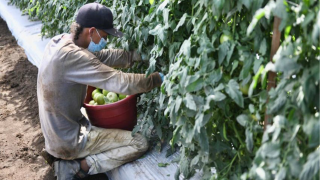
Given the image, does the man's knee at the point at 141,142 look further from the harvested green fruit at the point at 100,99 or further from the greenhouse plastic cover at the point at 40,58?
the harvested green fruit at the point at 100,99

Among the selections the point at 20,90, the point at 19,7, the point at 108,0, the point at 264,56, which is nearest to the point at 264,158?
the point at 264,56

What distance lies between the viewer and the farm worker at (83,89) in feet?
9.51

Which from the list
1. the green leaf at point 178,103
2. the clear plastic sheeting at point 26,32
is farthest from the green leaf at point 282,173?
the clear plastic sheeting at point 26,32

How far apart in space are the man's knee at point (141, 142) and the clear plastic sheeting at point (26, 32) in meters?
2.37

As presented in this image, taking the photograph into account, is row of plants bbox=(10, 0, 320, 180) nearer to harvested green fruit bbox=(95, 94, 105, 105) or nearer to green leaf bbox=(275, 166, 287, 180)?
green leaf bbox=(275, 166, 287, 180)

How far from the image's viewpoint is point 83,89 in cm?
314

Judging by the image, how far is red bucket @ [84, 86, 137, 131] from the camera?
321cm

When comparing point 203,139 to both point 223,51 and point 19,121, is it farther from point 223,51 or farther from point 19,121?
point 19,121

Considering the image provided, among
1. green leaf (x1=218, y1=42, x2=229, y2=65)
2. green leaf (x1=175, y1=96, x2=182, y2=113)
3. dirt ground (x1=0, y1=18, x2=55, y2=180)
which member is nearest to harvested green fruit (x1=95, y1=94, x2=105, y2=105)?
dirt ground (x1=0, y1=18, x2=55, y2=180)

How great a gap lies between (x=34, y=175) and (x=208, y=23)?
2127mm

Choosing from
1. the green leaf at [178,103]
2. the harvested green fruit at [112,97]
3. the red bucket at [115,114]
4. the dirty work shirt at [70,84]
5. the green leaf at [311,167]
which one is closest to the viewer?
the green leaf at [311,167]

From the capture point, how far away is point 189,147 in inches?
97.8

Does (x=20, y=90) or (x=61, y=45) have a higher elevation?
(x=61, y=45)

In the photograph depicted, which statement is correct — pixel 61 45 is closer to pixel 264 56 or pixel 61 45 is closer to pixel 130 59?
pixel 130 59
